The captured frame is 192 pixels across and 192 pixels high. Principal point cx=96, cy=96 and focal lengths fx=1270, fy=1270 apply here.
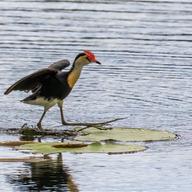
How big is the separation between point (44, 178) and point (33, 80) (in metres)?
3.75

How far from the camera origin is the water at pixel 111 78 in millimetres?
15930

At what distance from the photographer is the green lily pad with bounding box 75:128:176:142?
18203mm

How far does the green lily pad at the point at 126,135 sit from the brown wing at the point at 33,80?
44.5 inches

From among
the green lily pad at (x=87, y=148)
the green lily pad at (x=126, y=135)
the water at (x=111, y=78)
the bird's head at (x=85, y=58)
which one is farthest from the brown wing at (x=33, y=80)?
the green lily pad at (x=87, y=148)

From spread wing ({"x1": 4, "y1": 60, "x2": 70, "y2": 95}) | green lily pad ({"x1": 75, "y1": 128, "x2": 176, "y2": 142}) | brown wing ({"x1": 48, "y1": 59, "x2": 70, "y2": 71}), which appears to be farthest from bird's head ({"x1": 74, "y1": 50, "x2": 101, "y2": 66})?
green lily pad ({"x1": 75, "y1": 128, "x2": 176, "y2": 142})

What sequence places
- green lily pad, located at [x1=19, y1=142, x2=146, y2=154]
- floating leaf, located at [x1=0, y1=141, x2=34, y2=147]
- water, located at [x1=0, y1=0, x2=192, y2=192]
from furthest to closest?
floating leaf, located at [x1=0, y1=141, x2=34, y2=147] < green lily pad, located at [x1=19, y1=142, x2=146, y2=154] < water, located at [x1=0, y1=0, x2=192, y2=192]

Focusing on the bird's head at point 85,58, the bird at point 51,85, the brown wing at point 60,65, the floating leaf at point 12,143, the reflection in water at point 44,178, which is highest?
the bird's head at point 85,58

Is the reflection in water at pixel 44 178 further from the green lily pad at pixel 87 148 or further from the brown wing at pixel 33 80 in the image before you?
the brown wing at pixel 33 80

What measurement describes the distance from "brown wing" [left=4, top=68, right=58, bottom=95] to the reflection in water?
2475 mm

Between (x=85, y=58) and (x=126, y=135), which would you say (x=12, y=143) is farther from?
(x=85, y=58)

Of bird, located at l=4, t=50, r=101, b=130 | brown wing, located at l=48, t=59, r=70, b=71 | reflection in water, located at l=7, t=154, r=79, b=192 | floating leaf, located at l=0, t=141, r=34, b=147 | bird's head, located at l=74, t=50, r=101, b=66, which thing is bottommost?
reflection in water, located at l=7, t=154, r=79, b=192

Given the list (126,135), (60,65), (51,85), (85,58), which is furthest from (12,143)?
(60,65)

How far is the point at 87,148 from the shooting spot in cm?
1747

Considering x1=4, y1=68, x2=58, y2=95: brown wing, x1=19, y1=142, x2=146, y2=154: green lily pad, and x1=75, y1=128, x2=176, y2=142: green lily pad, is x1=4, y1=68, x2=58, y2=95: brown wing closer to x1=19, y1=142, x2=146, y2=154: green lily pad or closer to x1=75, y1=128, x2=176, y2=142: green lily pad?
x1=75, y1=128, x2=176, y2=142: green lily pad
